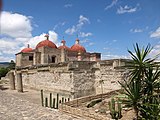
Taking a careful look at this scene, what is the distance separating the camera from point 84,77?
16797 millimetres

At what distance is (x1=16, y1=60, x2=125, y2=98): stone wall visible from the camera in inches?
615

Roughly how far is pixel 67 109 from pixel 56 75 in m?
9.04

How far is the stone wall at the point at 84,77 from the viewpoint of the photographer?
15.6 m

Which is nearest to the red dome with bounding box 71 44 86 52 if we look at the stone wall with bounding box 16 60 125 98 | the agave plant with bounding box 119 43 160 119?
the stone wall with bounding box 16 60 125 98

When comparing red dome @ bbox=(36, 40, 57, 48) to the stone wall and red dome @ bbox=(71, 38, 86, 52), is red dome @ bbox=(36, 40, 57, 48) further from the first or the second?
the stone wall

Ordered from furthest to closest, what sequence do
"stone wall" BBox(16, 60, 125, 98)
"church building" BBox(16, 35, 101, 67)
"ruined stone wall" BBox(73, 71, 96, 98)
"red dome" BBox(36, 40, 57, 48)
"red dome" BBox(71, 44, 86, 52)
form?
"red dome" BBox(71, 44, 86, 52)
"red dome" BBox(36, 40, 57, 48)
"church building" BBox(16, 35, 101, 67)
"ruined stone wall" BBox(73, 71, 96, 98)
"stone wall" BBox(16, 60, 125, 98)

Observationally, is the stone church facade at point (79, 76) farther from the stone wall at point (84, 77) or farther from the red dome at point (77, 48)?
the red dome at point (77, 48)

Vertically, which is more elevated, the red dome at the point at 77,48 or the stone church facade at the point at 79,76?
the red dome at the point at 77,48

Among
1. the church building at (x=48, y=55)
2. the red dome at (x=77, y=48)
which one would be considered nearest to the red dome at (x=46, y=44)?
the church building at (x=48, y=55)

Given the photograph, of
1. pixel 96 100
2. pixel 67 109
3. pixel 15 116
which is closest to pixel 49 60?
pixel 96 100

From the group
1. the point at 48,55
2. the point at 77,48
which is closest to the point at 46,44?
the point at 48,55

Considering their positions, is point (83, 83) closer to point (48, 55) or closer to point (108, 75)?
point (108, 75)

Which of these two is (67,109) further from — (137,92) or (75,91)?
(75,91)

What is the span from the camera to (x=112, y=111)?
828 cm
